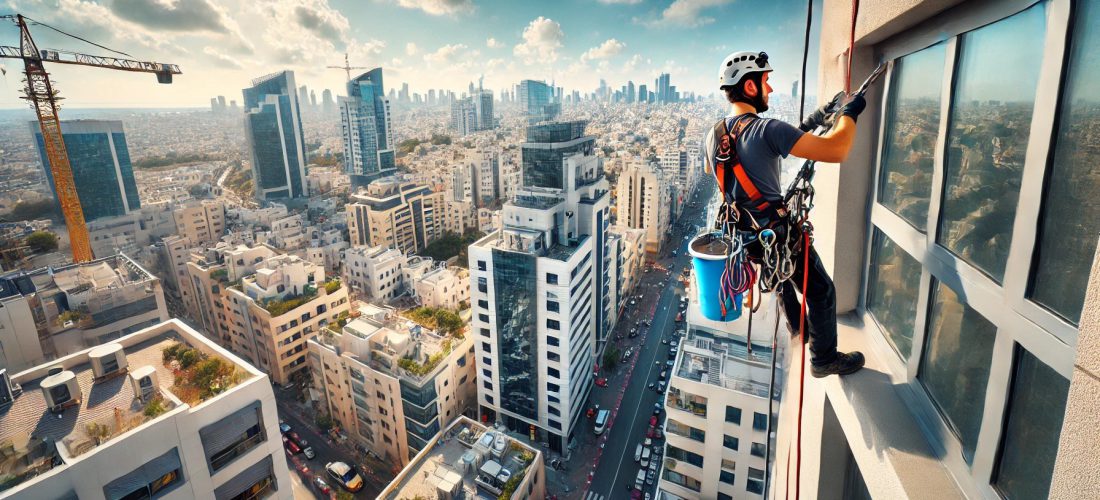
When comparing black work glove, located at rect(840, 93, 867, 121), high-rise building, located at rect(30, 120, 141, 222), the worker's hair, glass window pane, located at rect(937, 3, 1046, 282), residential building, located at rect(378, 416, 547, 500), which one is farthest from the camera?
high-rise building, located at rect(30, 120, 141, 222)

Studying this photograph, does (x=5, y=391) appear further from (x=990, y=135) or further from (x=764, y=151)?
(x=990, y=135)

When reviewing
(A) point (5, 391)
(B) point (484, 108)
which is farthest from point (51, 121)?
(B) point (484, 108)

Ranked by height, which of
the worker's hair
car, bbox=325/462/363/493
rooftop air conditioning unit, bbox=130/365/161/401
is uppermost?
the worker's hair

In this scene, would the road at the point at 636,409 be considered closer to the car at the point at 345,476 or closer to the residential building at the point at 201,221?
the car at the point at 345,476

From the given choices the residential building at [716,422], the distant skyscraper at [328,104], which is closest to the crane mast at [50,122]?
the residential building at [716,422]

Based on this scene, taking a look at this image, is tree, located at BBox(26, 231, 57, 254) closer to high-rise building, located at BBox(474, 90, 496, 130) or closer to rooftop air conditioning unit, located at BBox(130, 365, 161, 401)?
rooftop air conditioning unit, located at BBox(130, 365, 161, 401)

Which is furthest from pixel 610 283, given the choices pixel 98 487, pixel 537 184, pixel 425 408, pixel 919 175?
pixel 919 175

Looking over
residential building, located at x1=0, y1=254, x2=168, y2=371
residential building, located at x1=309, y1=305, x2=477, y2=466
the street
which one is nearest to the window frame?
residential building, located at x1=309, y1=305, x2=477, y2=466
